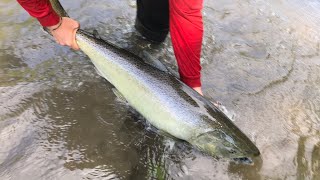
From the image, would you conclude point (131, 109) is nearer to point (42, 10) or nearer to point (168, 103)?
point (168, 103)

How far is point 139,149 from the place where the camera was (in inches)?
108

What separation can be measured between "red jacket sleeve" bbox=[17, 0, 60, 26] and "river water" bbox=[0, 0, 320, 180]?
49 cm

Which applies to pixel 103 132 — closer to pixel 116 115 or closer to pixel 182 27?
pixel 116 115

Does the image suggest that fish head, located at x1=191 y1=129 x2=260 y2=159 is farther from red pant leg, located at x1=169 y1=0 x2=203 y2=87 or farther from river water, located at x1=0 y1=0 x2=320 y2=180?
red pant leg, located at x1=169 y1=0 x2=203 y2=87

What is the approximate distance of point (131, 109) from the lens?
3.03 m

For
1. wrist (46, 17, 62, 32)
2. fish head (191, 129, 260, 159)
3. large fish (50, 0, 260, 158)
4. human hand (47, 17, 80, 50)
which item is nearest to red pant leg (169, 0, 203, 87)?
large fish (50, 0, 260, 158)

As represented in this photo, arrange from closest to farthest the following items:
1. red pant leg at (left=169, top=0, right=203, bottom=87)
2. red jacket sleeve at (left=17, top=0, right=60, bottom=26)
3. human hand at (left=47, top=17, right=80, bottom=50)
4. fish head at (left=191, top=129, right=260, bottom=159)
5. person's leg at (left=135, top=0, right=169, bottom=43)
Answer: fish head at (left=191, top=129, right=260, bottom=159), red pant leg at (left=169, top=0, right=203, bottom=87), red jacket sleeve at (left=17, top=0, right=60, bottom=26), human hand at (left=47, top=17, right=80, bottom=50), person's leg at (left=135, top=0, right=169, bottom=43)

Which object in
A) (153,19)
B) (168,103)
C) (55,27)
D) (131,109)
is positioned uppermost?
(55,27)

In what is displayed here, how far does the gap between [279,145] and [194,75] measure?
2.67ft

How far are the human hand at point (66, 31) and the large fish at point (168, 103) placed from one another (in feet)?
0.14

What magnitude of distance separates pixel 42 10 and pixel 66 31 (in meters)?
0.23

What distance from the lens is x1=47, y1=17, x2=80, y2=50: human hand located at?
116 inches

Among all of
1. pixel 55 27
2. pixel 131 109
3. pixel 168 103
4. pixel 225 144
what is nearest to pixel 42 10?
pixel 55 27

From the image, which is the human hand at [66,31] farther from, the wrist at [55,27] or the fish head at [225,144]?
the fish head at [225,144]
